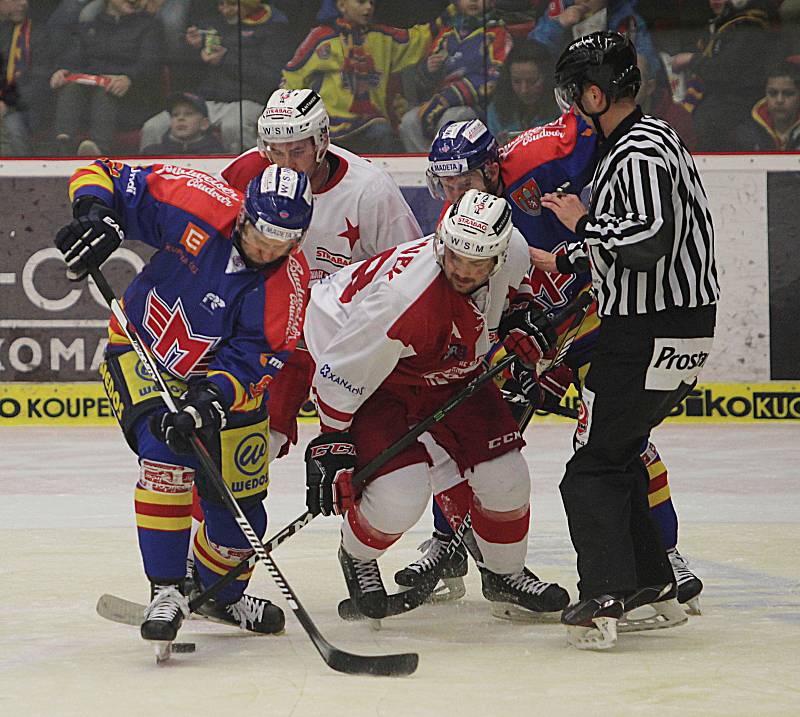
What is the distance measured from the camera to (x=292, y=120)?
3350 millimetres

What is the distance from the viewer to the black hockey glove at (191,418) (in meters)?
2.69

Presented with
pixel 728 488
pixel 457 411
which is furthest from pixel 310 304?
pixel 728 488

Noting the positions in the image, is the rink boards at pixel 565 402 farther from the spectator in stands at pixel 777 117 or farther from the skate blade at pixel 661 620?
the skate blade at pixel 661 620

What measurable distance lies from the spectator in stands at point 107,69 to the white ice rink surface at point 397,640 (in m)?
2.94

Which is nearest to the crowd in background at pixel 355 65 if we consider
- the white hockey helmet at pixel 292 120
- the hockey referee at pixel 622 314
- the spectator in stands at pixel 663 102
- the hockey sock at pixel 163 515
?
the spectator in stands at pixel 663 102

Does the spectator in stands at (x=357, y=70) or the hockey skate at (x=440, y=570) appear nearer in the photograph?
the hockey skate at (x=440, y=570)

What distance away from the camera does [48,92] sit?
289 inches

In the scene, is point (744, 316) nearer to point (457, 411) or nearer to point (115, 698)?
point (457, 411)

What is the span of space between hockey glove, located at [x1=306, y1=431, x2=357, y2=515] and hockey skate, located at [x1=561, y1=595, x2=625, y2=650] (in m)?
0.52

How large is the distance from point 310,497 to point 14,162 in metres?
4.79

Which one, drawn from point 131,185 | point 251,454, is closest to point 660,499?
point 251,454

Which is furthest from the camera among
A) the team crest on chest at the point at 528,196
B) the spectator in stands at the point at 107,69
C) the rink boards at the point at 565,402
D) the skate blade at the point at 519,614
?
the spectator in stands at the point at 107,69

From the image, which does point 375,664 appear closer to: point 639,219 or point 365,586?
point 365,586

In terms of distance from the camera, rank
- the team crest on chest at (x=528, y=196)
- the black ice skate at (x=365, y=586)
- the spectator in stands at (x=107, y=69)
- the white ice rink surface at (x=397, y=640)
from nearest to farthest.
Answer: the white ice rink surface at (x=397, y=640), the black ice skate at (x=365, y=586), the team crest on chest at (x=528, y=196), the spectator in stands at (x=107, y=69)
